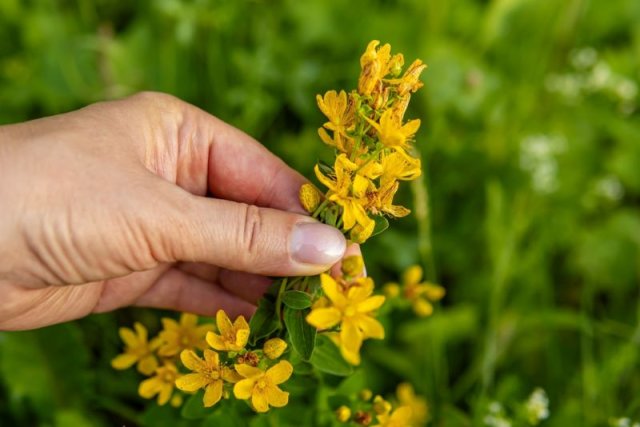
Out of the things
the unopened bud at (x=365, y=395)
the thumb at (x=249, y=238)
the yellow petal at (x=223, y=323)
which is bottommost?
the unopened bud at (x=365, y=395)

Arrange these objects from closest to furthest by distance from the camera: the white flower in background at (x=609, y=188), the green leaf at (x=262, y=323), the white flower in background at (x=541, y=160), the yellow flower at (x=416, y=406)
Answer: the green leaf at (x=262, y=323), the yellow flower at (x=416, y=406), the white flower in background at (x=541, y=160), the white flower in background at (x=609, y=188)

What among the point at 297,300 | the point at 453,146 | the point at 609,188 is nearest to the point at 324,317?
the point at 297,300

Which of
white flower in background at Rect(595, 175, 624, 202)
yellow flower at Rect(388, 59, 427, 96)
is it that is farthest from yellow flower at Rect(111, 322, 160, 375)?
white flower in background at Rect(595, 175, 624, 202)

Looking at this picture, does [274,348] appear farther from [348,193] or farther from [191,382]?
[348,193]

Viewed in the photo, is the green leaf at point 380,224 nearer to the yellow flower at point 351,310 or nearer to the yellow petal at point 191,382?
the yellow flower at point 351,310

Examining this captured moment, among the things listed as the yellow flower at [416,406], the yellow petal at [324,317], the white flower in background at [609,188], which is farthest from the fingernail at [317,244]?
the white flower in background at [609,188]

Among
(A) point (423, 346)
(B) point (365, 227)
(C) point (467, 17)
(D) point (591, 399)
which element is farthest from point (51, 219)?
(C) point (467, 17)

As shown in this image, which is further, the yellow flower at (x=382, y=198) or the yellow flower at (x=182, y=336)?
the yellow flower at (x=182, y=336)
